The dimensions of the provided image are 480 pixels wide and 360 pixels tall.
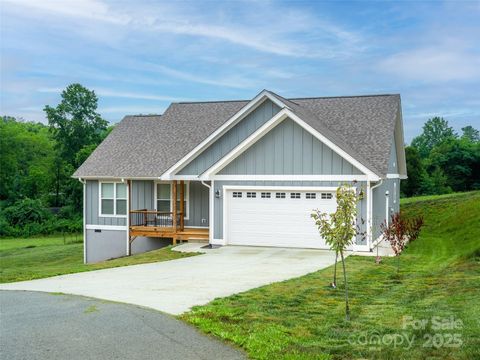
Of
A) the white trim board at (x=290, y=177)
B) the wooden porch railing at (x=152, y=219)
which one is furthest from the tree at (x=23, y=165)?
the white trim board at (x=290, y=177)

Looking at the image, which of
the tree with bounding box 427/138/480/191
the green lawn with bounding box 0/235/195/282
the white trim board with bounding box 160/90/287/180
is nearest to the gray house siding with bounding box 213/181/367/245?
the white trim board with bounding box 160/90/287/180

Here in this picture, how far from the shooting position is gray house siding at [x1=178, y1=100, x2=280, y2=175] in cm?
2095

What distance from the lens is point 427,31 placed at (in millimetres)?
20953

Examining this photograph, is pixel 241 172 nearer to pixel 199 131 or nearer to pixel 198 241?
pixel 198 241

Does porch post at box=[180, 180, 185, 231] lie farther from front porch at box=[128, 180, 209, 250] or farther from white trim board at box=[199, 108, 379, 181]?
white trim board at box=[199, 108, 379, 181]

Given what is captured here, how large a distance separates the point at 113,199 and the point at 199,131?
529 centimetres

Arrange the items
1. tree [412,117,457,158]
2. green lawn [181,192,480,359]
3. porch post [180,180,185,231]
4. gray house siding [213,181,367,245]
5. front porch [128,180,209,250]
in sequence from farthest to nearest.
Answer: tree [412,117,457,158] → porch post [180,180,185,231] → front porch [128,180,209,250] → gray house siding [213,181,367,245] → green lawn [181,192,480,359]

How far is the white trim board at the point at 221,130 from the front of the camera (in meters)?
20.6

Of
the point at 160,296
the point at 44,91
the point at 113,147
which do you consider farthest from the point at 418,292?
the point at 44,91

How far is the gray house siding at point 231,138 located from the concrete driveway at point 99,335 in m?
12.0

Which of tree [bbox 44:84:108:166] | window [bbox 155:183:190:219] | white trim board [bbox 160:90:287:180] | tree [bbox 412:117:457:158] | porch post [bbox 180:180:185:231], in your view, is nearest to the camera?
white trim board [bbox 160:90:287:180]

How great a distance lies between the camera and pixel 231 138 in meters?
21.5

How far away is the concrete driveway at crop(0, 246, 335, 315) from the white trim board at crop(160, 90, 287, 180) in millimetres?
4186

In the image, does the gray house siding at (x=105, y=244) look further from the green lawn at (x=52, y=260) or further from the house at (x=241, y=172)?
the green lawn at (x=52, y=260)
